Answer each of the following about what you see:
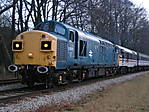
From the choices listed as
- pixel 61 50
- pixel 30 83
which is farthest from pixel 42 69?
pixel 30 83

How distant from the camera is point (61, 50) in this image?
17.1 meters

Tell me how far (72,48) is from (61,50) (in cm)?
188

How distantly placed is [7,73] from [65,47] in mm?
16737

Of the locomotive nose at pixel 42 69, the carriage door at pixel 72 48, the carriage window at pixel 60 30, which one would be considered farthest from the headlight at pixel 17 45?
the carriage door at pixel 72 48

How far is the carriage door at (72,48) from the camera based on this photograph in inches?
724

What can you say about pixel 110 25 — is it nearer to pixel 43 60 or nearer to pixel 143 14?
pixel 143 14

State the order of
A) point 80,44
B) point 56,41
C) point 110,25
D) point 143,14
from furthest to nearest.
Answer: point 143,14, point 110,25, point 80,44, point 56,41

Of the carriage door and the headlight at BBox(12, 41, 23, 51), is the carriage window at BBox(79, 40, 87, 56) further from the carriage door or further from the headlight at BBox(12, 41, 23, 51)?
the headlight at BBox(12, 41, 23, 51)

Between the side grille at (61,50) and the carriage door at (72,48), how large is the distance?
0.75m

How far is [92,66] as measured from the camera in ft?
78.1

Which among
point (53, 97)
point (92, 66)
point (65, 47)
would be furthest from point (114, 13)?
point (53, 97)

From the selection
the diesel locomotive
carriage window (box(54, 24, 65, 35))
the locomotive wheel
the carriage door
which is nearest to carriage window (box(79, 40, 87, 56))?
the diesel locomotive

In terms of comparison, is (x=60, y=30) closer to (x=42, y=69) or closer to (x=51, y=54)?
(x=51, y=54)

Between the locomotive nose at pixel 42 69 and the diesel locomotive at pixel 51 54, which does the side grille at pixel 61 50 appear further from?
the locomotive nose at pixel 42 69
